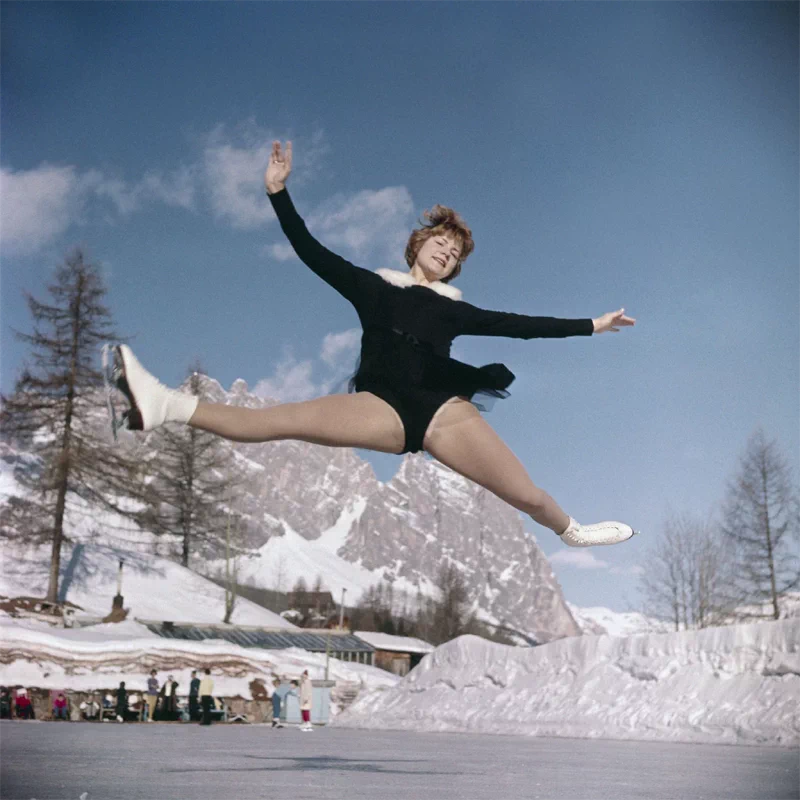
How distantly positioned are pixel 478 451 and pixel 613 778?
9.75 feet

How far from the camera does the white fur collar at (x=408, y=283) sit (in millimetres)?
3156

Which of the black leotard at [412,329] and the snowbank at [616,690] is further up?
the black leotard at [412,329]

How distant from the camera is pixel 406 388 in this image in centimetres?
285

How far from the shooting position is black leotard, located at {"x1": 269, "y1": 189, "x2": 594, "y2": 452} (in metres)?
2.89

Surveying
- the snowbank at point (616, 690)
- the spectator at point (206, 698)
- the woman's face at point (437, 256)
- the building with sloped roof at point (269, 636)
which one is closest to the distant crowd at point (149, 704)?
the spectator at point (206, 698)

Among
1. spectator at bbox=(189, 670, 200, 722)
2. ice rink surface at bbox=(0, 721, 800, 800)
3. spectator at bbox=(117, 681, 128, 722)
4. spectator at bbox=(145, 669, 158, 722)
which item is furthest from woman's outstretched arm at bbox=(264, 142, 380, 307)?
spectator at bbox=(145, 669, 158, 722)

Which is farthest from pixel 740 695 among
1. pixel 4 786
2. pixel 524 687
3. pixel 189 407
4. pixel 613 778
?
pixel 189 407

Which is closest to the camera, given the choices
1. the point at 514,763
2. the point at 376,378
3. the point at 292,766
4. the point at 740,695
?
the point at 376,378

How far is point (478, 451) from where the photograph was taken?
9.20ft

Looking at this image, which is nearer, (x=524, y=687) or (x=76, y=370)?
(x=524, y=687)

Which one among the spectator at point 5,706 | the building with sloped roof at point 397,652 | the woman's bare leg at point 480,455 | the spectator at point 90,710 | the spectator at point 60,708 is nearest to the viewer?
the woman's bare leg at point 480,455

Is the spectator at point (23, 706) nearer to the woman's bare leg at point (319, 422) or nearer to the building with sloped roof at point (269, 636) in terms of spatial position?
the building with sloped roof at point (269, 636)

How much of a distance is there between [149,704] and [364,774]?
12.0 metres

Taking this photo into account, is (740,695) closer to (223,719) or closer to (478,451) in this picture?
(223,719)
